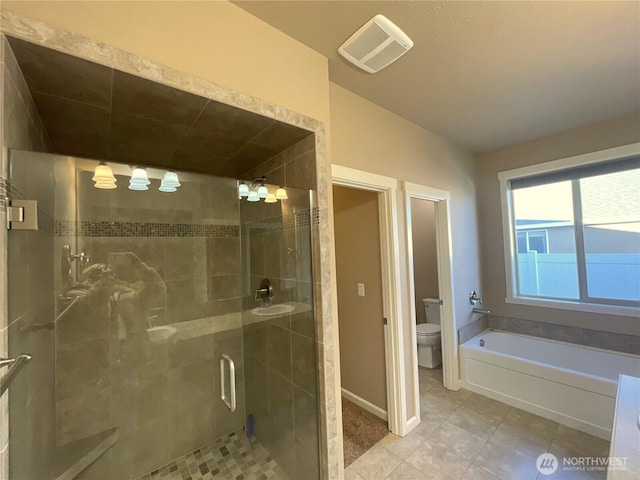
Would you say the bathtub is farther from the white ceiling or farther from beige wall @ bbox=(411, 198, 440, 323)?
the white ceiling

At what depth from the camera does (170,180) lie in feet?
6.29

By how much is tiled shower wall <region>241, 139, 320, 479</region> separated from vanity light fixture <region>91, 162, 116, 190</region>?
862 mm

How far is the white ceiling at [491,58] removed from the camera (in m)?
1.29

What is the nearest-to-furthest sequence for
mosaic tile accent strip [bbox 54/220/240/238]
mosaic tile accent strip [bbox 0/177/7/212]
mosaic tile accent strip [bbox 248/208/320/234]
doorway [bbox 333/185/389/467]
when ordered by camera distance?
mosaic tile accent strip [bbox 0/177/7/212], mosaic tile accent strip [bbox 248/208/320/234], mosaic tile accent strip [bbox 54/220/240/238], doorway [bbox 333/185/389/467]

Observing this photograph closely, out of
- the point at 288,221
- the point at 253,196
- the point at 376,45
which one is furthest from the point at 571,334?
the point at 253,196

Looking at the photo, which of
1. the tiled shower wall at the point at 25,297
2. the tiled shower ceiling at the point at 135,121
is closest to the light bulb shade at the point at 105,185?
the tiled shower ceiling at the point at 135,121

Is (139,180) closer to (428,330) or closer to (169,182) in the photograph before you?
(169,182)

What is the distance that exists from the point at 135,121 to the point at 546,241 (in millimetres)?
4019

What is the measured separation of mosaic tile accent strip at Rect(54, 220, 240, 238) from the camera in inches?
65.3

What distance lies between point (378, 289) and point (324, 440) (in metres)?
1.21

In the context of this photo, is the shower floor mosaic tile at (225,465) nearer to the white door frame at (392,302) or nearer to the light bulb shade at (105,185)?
the white door frame at (392,302)

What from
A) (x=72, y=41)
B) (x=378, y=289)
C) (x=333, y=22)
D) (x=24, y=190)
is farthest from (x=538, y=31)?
(x=24, y=190)

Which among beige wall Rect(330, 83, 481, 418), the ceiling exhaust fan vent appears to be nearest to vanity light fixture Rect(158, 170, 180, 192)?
beige wall Rect(330, 83, 481, 418)

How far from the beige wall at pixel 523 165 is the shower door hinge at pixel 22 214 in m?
4.02
